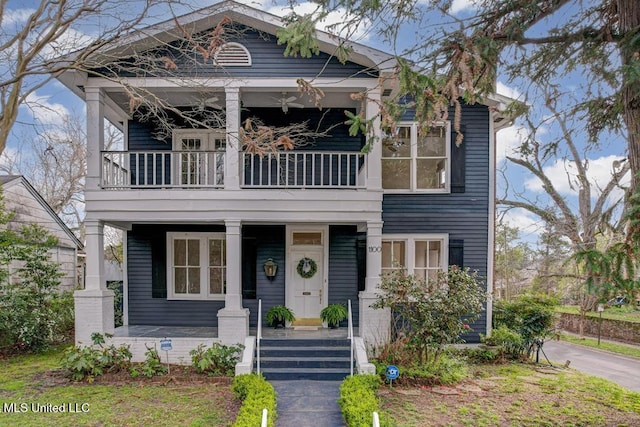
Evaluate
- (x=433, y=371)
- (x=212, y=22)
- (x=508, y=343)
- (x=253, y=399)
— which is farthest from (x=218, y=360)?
(x=212, y=22)

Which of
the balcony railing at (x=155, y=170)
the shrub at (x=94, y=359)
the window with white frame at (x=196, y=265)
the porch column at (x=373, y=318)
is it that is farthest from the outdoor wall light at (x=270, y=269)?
the shrub at (x=94, y=359)

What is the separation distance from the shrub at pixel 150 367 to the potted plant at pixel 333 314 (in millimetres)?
3485

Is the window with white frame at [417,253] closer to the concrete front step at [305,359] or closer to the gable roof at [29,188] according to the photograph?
the concrete front step at [305,359]

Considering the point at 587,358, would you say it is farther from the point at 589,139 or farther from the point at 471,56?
the point at 471,56

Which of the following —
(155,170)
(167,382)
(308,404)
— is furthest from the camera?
(155,170)

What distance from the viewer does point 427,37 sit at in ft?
18.2

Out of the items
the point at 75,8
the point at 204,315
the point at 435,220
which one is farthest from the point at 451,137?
the point at 75,8

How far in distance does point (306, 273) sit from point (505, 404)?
498 centimetres

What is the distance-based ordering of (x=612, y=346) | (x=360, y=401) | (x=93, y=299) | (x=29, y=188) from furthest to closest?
(x=612, y=346), (x=29, y=188), (x=93, y=299), (x=360, y=401)

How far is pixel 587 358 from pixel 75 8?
49.6 ft

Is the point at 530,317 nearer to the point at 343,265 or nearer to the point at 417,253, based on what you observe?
the point at 417,253

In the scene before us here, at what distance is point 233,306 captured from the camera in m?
7.61

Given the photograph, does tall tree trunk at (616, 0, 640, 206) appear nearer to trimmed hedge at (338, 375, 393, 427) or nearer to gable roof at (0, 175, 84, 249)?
trimmed hedge at (338, 375, 393, 427)

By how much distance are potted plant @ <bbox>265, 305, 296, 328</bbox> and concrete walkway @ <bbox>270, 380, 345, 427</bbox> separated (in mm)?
2131
